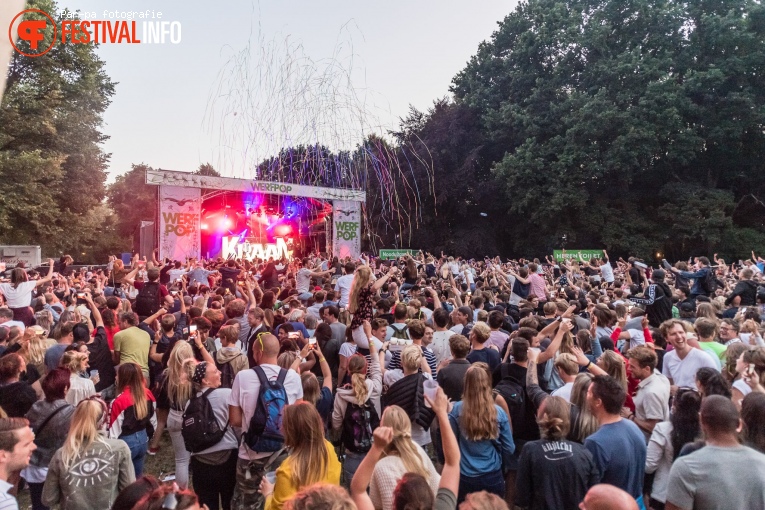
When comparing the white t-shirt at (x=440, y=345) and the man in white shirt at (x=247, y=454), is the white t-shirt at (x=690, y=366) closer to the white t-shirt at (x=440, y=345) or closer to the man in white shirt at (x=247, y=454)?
the white t-shirt at (x=440, y=345)

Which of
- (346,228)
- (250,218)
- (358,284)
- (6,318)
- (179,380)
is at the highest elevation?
(250,218)

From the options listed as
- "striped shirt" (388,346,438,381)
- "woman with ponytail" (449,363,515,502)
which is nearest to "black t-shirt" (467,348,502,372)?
"striped shirt" (388,346,438,381)

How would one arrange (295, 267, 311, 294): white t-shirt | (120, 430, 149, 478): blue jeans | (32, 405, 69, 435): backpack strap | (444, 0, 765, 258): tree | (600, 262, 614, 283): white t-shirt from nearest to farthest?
(32, 405, 69, 435): backpack strap, (120, 430, 149, 478): blue jeans, (295, 267, 311, 294): white t-shirt, (600, 262, 614, 283): white t-shirt, (444, 0, 765, 258): tree

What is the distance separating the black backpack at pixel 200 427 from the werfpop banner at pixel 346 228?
18067 mm

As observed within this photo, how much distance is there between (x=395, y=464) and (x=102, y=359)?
13.3ft

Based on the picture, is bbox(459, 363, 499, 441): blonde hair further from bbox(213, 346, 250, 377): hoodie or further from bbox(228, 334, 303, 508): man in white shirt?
bbox(213, 346, 250, 377): hoodie

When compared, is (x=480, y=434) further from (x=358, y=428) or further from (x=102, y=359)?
(x=102, y=359)

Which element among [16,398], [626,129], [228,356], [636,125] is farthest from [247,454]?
[636,125]

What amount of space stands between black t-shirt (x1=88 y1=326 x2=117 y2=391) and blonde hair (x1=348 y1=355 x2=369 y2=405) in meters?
3.10

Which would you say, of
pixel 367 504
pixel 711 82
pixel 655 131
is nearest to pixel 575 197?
pixel 655 131

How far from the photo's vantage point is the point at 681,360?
443cm

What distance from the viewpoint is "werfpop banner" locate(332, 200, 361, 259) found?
21.9 meters

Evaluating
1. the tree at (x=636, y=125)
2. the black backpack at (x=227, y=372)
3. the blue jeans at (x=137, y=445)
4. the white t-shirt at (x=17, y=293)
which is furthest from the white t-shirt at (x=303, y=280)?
the tree at (x=636, y=125)

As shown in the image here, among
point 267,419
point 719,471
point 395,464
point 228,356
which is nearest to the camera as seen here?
point 719,471
